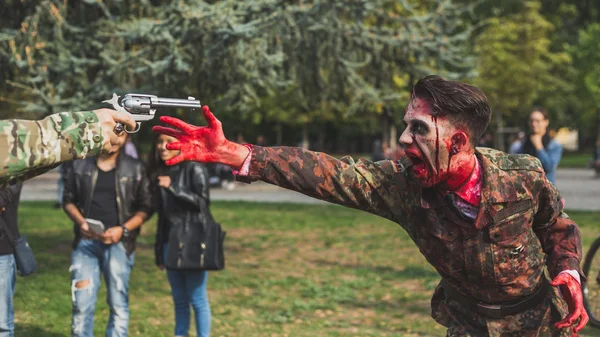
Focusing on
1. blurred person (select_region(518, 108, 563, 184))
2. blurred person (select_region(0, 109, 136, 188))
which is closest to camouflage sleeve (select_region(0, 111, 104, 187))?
blurred person (select_region(0, 109, 136, 188))

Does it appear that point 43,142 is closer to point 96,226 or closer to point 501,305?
point 501,305

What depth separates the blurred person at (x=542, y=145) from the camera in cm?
833

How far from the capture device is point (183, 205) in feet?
21.4

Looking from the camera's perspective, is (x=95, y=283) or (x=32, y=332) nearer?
(x=95, y=283)

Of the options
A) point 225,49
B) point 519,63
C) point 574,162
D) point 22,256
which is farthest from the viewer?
point 574,162

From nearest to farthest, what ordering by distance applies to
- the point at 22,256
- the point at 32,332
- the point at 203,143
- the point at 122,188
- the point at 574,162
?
the point at 203,143 < the point at 22,256 < the point at 122,188 < the point at 32,332 < the point at 574,162

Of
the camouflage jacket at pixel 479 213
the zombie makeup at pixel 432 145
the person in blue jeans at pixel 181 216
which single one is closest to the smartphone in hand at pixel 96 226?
the person in blue jeans at pixel 181 216

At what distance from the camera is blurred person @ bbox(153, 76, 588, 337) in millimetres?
3320

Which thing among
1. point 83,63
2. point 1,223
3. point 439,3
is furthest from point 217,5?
point 1,223

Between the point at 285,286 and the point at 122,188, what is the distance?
382cm

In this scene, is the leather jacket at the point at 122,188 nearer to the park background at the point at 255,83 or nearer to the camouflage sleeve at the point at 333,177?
the park background at the point at 255,83

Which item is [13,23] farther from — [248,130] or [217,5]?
[248,130]

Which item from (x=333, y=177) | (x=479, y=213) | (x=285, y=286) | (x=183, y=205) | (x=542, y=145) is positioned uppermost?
(x=333, y=177)

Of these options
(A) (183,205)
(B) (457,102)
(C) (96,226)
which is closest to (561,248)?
Answer: (B) (457,102)
